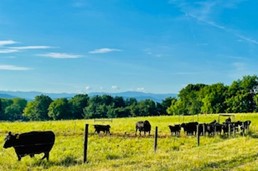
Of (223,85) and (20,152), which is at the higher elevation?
(223,85)

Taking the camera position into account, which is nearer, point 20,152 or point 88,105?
point 20,152

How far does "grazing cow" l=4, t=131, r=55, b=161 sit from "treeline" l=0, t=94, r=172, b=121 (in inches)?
4474

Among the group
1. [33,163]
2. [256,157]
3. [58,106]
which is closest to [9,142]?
[33,163]

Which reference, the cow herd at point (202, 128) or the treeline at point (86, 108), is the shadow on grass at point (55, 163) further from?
the treeline at point (86, 108)

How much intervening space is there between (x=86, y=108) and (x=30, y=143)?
412ft

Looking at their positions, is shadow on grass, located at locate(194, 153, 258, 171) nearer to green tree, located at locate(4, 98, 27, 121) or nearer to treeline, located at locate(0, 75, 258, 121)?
treeline, located at locate(0, 75, 258, 121)

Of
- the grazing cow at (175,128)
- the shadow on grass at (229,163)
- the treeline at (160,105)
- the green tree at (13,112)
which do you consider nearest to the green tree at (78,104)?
the treeline at (160,105)

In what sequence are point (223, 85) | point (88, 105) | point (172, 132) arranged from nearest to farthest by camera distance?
1. point (172, 132)
2. point (223, 85)
3. point (88, 105)

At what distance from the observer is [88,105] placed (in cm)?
15050

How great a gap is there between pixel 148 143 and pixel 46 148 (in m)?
12.3

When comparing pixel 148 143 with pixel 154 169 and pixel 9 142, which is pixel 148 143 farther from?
pixel 154 169

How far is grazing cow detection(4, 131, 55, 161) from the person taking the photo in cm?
1659

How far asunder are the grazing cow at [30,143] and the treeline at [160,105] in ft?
293

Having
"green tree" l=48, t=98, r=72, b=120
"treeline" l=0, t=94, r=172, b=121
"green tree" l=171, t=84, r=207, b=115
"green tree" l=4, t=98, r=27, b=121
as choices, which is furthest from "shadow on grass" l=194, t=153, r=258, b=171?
"green tree" l=4, t=98, r=27, b=121
